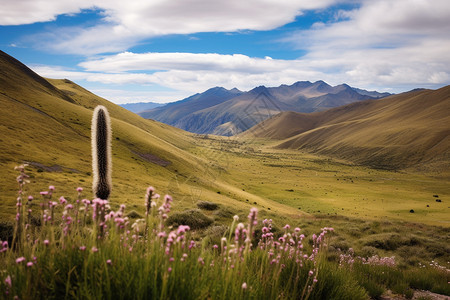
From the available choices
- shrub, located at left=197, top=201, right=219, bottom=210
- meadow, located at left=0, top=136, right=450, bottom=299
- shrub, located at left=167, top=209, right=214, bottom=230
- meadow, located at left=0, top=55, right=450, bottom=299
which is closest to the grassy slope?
meadow, located at left=0, top=55, right=450, bottom=299

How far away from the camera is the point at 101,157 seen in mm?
5523

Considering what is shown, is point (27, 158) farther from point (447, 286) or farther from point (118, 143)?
point (447, 286)

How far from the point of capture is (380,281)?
308 inches

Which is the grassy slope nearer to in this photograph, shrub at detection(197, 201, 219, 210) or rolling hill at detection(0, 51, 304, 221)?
rolling hill at detection(0, 51, 304, 221)

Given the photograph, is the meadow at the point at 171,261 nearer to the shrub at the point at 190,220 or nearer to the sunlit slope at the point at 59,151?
the shrub at the point at 190,220

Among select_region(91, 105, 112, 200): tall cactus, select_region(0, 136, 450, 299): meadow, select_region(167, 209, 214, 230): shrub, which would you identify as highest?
select_region(91, 105, 112, 200): tall cactus

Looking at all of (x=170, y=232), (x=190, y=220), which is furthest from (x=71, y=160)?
(x=170, y=232)

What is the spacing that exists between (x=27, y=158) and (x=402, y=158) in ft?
→ 633

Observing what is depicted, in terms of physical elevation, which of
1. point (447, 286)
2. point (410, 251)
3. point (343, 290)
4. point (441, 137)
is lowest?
point (410, 251)

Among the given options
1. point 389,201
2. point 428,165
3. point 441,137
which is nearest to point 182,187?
point 389,201

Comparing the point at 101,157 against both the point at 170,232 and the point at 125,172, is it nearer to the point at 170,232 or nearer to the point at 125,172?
the point at 170,232

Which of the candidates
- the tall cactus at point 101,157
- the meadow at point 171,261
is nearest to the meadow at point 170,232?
the meadow at point 171,261

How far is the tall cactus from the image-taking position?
5.28 metres

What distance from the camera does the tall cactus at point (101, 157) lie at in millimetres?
5277
